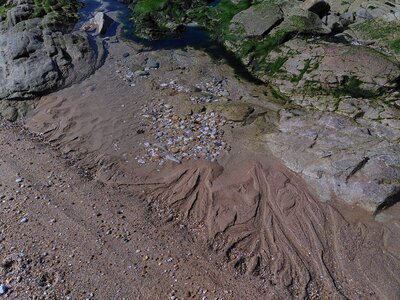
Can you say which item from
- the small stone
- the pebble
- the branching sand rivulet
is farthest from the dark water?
the pebble

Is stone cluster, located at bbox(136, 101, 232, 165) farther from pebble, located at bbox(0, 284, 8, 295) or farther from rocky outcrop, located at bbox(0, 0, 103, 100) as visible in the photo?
pebble, located at bbox(0, 284, 8, 295)

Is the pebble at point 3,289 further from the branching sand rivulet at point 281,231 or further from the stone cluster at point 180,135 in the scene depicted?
the stone cluster at point 180,135

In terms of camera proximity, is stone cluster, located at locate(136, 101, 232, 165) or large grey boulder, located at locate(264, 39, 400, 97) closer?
stone cluster, located at locate(136, 101, 232, 165)

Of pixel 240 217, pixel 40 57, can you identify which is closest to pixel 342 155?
pixel 240 217

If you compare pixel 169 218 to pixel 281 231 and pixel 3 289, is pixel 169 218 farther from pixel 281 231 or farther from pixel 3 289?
pixel 3 289

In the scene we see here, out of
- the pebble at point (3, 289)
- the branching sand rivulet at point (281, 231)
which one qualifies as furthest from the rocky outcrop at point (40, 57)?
the pebble at point (3, 289)

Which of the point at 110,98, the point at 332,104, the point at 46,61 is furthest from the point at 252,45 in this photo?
the point at 46,61
